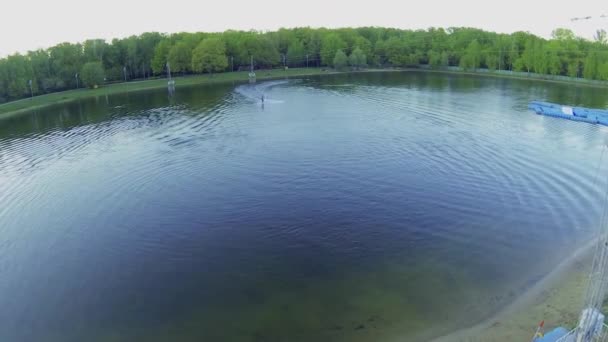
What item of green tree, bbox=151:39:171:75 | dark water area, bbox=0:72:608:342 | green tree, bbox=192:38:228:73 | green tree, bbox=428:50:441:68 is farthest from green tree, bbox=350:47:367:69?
dark water area, bbox=0:72:608:342

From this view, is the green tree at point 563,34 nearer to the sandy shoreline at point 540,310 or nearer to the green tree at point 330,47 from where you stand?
the green tree at point 330,47

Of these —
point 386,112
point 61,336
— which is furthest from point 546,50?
point 61,336

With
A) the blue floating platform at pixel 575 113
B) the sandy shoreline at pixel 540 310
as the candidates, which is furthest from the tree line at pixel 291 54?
the sandy shoreline at pixel 540 310

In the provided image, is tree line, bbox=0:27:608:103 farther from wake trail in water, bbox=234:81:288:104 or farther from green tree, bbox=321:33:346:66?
wake trail in water, bbox=234:81:288:104

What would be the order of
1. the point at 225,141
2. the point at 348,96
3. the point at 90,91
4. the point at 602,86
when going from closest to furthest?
the point at 225,141, the point at 348,96, the point at 602,86, the point at 90,91

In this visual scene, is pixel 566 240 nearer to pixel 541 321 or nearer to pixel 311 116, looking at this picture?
pixel 541 321
